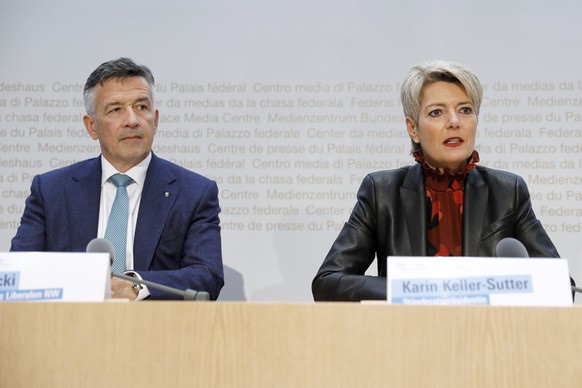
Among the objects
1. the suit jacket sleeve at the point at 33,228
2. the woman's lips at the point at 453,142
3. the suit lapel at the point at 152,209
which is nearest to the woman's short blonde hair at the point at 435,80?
the woman's lips at the point at 453,142

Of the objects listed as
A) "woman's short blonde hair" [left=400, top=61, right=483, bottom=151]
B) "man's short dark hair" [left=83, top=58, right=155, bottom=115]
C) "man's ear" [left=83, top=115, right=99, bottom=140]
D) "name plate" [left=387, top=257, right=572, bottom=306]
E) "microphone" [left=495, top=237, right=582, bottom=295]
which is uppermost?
"man's short dark hair" [left=83, top=58, right=155, bottom=115]

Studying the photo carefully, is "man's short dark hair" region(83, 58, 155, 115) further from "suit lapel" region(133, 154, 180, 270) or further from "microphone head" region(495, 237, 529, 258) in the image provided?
"microphone head" region(495, 237, 529, 258)

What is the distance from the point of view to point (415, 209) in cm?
289

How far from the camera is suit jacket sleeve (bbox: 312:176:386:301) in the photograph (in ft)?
8.27

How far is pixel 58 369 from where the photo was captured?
1.63 meters

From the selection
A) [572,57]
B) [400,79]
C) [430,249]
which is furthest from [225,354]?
[572,57]

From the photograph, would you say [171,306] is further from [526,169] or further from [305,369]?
[526,169]

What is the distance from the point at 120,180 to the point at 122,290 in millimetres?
715

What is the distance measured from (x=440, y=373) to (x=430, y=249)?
1.30m

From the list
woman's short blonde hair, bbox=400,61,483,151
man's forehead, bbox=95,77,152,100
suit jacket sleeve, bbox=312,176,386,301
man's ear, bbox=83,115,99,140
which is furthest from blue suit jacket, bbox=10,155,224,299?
woman's short blonde hair, bbox=400,61,483,151

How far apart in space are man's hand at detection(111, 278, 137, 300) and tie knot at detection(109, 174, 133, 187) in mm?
656

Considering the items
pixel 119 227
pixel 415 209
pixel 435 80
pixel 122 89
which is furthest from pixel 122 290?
pixel 435 80

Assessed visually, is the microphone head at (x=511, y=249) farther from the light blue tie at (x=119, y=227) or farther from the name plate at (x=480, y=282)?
the light blue tie at (x=119, y=227)

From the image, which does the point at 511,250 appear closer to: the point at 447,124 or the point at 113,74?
the point at 447,124
